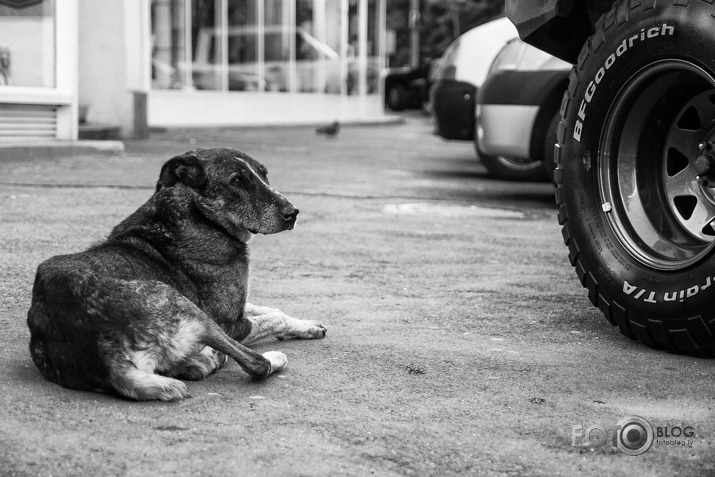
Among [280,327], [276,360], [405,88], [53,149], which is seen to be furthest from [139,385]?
[405,88]

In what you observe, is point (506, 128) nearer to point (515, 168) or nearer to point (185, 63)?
point (515, 168)

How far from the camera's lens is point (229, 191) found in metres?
4.59

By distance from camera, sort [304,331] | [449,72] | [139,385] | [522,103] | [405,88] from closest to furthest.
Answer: [139,385]
[304,331]
[522,103]
[449,72]
[405,88]

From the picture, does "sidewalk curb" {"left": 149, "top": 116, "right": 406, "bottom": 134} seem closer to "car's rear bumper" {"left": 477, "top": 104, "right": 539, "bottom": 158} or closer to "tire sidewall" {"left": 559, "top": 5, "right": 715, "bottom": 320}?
"car's rear bumper" {"left": 477, "top": 104, "right": 539, "bottom": 158}

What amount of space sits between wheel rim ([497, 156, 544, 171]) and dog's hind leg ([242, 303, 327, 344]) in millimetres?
6862

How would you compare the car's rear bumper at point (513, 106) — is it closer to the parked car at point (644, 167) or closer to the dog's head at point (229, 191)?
the parked car at point (644, 167)

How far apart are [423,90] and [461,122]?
31.2 m

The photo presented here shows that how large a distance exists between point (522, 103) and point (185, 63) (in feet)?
46.1

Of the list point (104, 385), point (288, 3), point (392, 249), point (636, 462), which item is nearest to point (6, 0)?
point (392, 249)

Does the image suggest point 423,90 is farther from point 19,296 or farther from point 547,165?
point 19,296

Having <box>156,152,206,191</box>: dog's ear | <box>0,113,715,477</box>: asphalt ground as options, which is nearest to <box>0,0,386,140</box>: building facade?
<box>0,113,715,477</box>: asphalt ground

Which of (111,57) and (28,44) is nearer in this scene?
(28,44)

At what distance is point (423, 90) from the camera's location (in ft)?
143

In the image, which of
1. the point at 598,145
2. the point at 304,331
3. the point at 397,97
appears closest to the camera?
the point at 304,331
